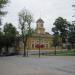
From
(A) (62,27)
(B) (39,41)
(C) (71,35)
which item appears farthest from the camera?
Answer: (A) (62,27)

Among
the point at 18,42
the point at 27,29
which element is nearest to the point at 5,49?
the point at 18,42

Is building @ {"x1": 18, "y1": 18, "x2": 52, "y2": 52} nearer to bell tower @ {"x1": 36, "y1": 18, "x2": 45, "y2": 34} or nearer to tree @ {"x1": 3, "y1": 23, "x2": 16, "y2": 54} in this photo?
bell tower @ {"x1": 36, "y1": 18, "x2": 45, "y2": 34}

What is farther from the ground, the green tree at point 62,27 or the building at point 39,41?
the green tree at point 62,27

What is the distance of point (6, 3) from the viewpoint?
40156 millimetres

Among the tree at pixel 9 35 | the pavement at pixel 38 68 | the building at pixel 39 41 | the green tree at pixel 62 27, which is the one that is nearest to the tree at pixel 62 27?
the green tree at pixel 62 27

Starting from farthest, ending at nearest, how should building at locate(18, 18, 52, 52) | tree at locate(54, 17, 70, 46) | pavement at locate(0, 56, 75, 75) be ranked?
tree at locate(54, 17, 70, 46), building at locate(18, 18, 52, 52), pavement at locate(0, 56, 75, 75)

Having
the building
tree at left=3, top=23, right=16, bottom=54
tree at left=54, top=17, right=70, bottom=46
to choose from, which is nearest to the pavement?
tree at left=3, top=23, right=16, bottom=54

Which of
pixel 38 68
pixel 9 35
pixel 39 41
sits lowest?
pixel 38 68

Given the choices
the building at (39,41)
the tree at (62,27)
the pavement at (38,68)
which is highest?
the tree at (62,27)

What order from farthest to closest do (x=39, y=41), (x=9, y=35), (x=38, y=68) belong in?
1. (x=39, y=41)
2. (x=9, y=35)
3. (x=38, y=68)

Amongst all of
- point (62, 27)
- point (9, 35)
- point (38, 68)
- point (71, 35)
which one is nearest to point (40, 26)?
point (62, 27)

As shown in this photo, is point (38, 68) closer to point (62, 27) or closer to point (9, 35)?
point (9, 35)

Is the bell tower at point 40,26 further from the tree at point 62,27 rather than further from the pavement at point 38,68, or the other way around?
the pavement at point 38,68

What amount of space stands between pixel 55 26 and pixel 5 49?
2940 centimetres
